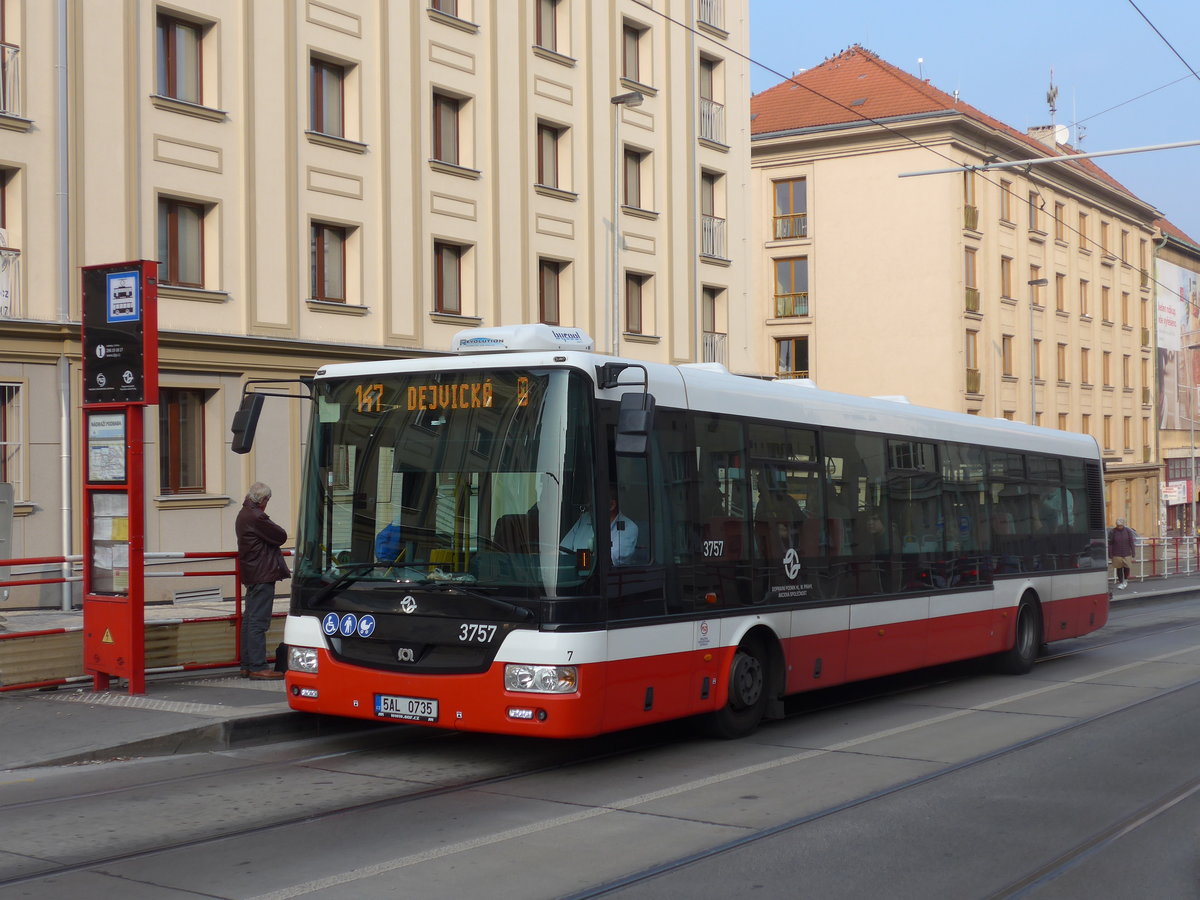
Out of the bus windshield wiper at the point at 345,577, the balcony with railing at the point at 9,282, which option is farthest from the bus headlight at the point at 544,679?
the balcony with railing at the point at 9,282

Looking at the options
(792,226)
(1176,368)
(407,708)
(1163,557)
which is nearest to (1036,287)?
(792,226)

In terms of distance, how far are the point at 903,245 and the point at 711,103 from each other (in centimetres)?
1696

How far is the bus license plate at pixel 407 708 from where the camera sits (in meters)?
9.13

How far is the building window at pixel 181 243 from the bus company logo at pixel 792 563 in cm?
1497

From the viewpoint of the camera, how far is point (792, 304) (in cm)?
5297

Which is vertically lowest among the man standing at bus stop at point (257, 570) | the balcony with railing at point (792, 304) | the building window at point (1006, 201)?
the man standing at bus stop at point (257, 570)

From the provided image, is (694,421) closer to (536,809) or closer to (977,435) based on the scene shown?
(536,809)

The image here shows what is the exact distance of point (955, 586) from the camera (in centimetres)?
1412

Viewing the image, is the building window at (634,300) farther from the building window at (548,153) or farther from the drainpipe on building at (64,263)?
the drainpipe on building at (64,263)

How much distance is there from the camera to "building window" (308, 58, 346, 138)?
84.8 ft

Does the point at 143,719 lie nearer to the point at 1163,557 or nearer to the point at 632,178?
the point at 632,178

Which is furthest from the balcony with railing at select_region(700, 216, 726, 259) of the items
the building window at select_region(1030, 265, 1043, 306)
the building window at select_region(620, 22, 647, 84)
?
the building window at select_region(1030, 265, 1043, 306)

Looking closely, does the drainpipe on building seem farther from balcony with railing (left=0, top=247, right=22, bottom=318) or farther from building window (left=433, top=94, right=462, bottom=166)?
building window (left=433, top=94, right=462, bottom=166)

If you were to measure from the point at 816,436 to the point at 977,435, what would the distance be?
3878 millimetres
